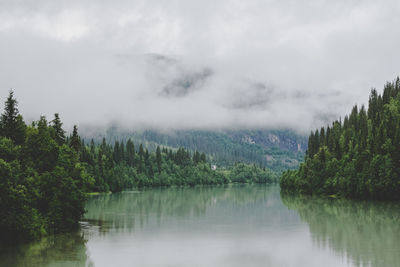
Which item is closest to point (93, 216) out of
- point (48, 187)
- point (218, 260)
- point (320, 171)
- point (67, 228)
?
point (67, 228)

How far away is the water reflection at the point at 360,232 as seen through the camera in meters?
49.4

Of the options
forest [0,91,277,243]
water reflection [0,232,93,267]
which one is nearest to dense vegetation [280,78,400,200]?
forest [0,91,277,243]

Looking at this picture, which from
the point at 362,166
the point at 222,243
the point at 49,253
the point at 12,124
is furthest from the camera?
the point at 362,166

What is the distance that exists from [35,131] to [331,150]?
14459cm

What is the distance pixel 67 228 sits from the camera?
2655 inches

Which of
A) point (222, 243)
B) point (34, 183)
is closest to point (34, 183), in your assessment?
point (34, 183)

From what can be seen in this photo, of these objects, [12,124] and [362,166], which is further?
[362,166]

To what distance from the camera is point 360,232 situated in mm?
68312

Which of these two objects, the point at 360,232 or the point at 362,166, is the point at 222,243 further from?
Answer: the point at 362,166

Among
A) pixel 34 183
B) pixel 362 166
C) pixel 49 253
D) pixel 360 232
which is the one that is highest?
pixel 362 166

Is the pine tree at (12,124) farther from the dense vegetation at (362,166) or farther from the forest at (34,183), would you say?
the dense vegetation at (362,166)

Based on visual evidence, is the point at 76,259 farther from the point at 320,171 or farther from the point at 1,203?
the point at 320,171

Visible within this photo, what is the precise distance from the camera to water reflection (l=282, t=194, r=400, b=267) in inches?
1944

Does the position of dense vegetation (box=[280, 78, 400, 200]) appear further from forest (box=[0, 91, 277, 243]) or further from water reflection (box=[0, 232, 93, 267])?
water reflection (box=[0, 232, 93, 267])
